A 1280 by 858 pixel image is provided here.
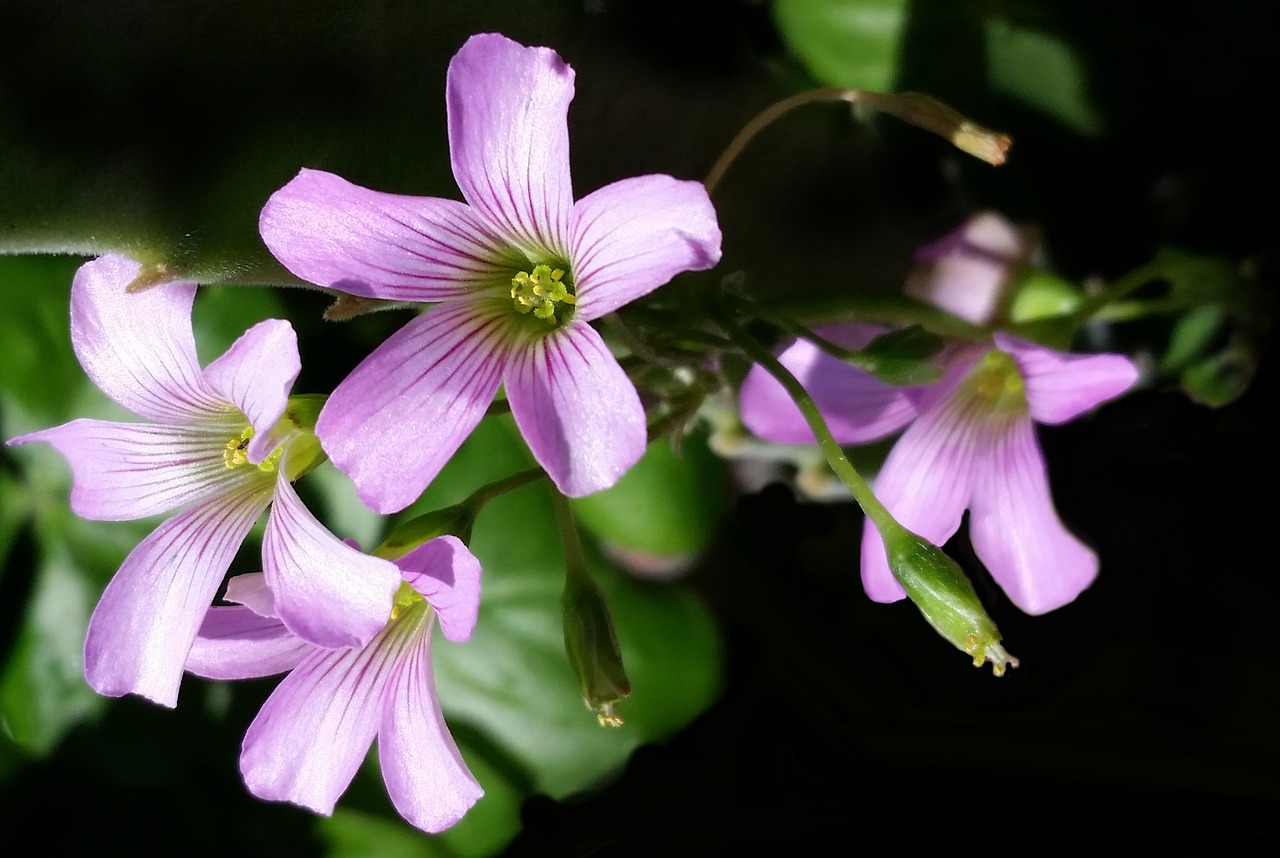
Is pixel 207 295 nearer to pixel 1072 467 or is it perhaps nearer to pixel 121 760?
pixel 121 760

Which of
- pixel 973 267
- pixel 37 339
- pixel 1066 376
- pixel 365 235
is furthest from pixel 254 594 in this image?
pixel 37 339

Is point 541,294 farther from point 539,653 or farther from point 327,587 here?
point 539,653

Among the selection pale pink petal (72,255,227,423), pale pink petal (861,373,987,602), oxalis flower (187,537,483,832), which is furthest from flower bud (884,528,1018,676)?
pale pink petal (72,255,227,423)

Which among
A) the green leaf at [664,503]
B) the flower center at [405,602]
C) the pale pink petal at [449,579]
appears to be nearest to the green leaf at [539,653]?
the green leaf at [664,503]

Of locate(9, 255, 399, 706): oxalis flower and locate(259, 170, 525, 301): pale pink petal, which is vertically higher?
locate(259, 170, 525, 301): pale pink petal

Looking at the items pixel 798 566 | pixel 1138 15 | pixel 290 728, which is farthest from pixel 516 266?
pixel 1138 15

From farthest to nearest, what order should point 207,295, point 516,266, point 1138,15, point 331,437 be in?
1. point 207,295
2. point 1138,15
3. point 516,266
4. point 331,437

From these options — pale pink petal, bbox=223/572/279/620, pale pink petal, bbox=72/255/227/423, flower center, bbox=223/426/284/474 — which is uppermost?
pale pink petal, bbox=72/255/227/423

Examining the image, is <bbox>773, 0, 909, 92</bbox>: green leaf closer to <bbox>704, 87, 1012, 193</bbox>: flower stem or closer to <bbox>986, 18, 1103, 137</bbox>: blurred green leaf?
<bbox>986, 18, 1103, 137</bbox>: blurred green leaf
